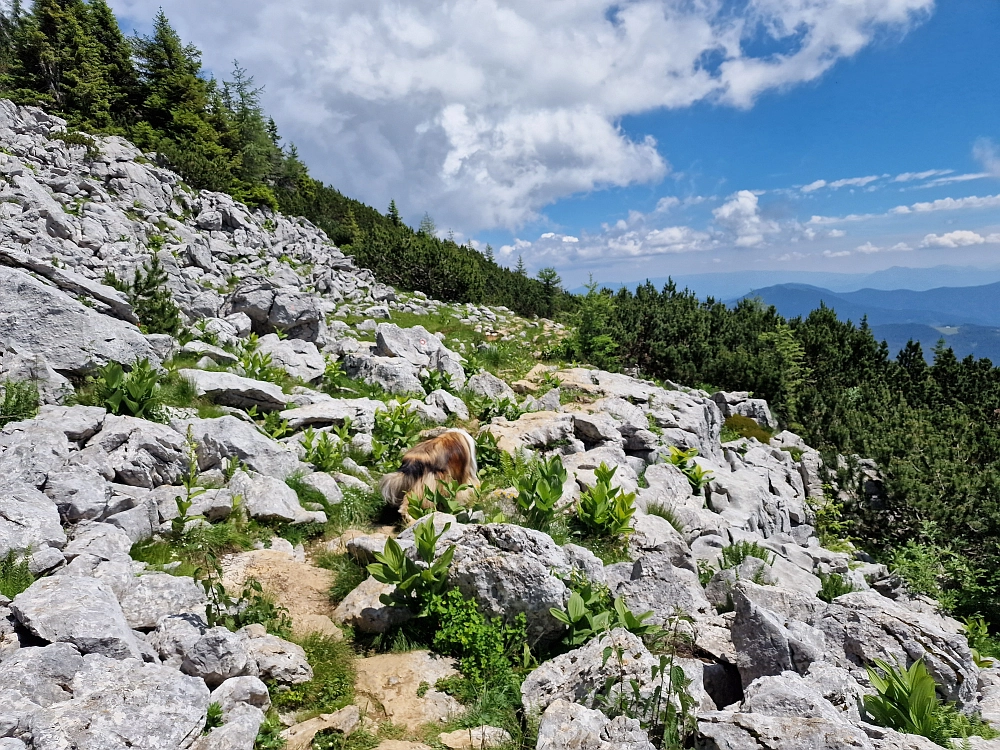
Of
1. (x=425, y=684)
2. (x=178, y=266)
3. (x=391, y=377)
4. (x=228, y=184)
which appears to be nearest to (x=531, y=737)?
(x=425, y=684)

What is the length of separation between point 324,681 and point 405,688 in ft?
2.25

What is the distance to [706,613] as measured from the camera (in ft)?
18.4

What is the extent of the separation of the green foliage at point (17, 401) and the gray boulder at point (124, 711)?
4.47 metres

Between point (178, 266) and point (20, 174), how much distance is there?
6.90m

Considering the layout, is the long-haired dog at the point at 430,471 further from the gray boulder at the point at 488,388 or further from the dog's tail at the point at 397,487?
the gray boulder at the point at 488,388

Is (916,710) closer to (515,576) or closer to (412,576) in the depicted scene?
(515,576)

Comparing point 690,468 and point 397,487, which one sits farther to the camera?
point 690,468

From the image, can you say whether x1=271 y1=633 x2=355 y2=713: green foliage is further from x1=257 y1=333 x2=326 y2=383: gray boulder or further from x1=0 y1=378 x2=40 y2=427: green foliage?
x1=257 y1=333 x2=326 y2=383: gray boulder

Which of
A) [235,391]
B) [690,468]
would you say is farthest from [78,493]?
[690,468]

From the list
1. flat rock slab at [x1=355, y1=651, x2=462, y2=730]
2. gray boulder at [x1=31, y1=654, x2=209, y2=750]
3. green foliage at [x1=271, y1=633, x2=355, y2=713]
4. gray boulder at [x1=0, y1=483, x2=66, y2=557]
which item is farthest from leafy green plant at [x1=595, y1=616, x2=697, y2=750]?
gray boulder at [x1=0, y1=483, x2=66, y2=557]

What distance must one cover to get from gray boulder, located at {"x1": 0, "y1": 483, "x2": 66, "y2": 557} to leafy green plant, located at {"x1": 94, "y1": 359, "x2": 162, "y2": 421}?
248cm

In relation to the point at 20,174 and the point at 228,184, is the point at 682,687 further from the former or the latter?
the point at 228,184

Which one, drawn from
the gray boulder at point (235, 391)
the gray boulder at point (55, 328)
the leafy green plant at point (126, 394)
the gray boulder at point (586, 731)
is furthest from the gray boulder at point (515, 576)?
the gray boulder at point (55, 328)

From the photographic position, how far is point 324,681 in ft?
14.4
